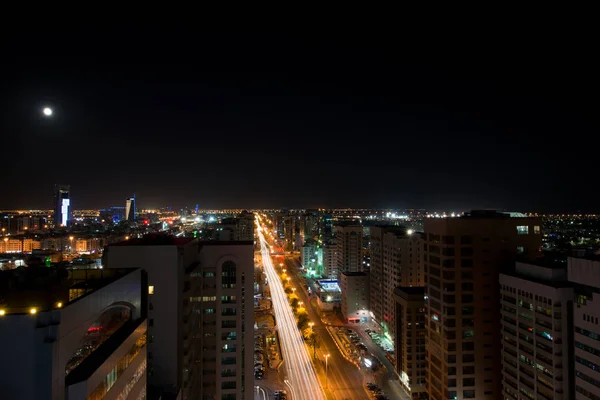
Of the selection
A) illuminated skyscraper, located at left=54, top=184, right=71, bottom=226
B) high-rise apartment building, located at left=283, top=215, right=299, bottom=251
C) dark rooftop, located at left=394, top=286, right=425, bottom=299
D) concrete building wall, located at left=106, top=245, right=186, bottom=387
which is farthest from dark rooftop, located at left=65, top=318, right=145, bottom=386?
illuminated skyscraper, located at left=54, top=184, right=71, bottom=226

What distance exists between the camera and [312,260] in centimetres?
5344

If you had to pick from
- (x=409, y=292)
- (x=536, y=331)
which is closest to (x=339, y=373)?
(x=409, y=292)

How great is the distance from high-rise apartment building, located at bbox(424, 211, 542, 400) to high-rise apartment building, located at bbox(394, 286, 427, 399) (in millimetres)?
4292

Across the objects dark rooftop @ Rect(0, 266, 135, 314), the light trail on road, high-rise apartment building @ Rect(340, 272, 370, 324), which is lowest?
the light trail on road

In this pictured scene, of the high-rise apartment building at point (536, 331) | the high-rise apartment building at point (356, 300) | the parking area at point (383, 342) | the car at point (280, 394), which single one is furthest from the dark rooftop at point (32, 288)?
the high-rise apartment building at point (356, 300)

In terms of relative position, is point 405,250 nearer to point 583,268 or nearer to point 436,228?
point 436,228

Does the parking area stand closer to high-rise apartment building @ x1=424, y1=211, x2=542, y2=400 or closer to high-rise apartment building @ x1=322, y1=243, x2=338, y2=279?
high-rise apartment building @ x1=424, y1=211, x2=542, y2=400

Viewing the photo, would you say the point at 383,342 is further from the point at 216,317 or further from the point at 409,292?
the point at 216,317

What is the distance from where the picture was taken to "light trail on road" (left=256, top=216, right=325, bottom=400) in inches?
770

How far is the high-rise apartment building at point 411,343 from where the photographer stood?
20.4m

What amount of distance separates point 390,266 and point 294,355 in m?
9.30

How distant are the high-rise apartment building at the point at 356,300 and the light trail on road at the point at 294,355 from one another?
471 centimetres

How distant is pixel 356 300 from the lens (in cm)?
3192

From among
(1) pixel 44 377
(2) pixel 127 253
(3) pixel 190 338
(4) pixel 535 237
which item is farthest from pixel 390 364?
(1) pixel 44 377
